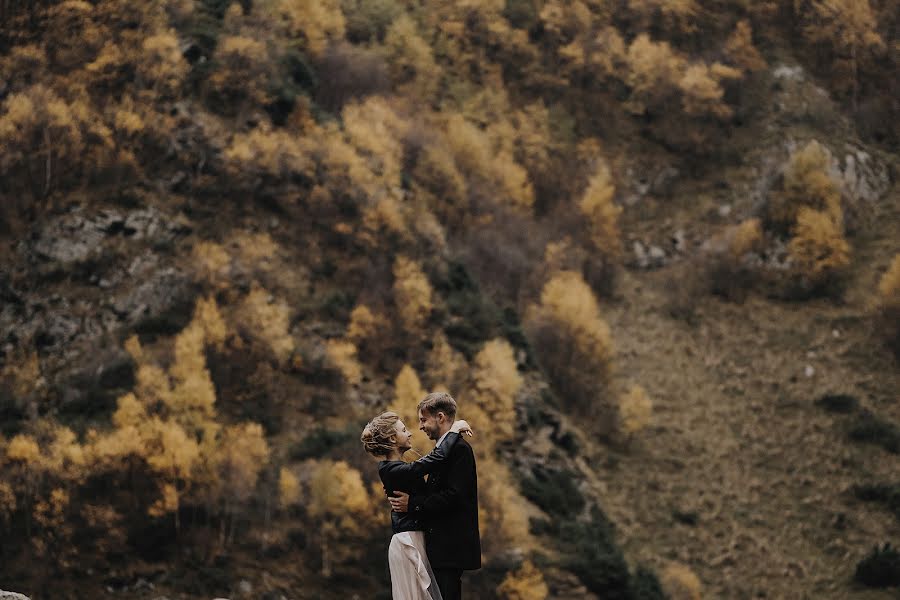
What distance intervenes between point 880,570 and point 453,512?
40182 mm

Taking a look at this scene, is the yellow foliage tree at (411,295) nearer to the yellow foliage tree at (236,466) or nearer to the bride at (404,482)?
the yellow foliage tree at (236,466)

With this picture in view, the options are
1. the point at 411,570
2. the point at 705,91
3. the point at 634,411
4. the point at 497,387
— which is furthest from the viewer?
the point at 705,91

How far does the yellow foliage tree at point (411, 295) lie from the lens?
1800 inches

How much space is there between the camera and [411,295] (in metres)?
46.4

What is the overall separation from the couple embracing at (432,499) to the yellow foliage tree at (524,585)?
93.1ft

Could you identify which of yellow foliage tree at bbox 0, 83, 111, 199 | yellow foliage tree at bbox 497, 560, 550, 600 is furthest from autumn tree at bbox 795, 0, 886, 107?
yellow foliage tree at bbox 0, 83, 111, 199

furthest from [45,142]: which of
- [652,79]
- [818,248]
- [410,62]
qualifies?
[652,79]

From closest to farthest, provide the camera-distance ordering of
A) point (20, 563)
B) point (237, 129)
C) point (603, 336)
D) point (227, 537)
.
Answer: point (20, 563), point (227, 537), point (237, 129), point (603, 336)

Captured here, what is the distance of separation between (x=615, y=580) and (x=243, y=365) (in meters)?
17.1

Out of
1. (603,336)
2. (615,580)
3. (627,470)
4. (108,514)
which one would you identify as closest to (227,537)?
(108,514)

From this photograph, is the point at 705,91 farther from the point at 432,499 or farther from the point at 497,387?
the point at 432,499

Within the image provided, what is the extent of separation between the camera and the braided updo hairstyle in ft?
25.3

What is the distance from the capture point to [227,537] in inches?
1337

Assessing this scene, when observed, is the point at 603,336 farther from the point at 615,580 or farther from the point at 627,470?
the point at 615,580
